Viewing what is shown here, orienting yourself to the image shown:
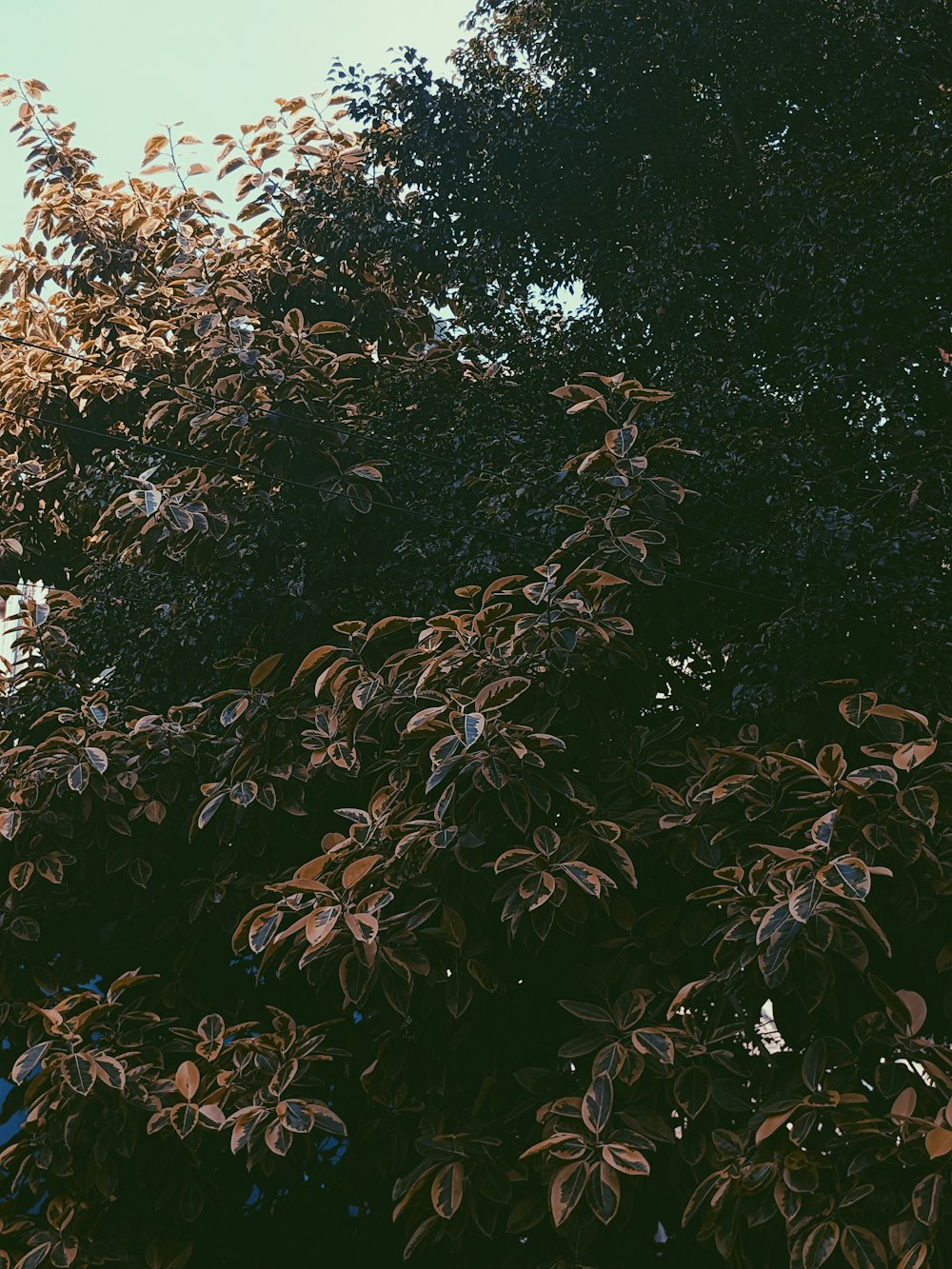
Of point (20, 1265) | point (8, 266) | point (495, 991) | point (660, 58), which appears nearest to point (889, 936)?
point (495, 991)

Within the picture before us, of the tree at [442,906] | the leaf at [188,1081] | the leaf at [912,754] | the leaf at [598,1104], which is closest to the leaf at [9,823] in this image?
the tree at [442,906]

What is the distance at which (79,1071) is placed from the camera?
372 centimetres

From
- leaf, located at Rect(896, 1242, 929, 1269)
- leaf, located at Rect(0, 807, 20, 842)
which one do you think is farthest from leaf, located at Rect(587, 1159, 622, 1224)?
leaf, located at Rect(0, 807, 20, 842)

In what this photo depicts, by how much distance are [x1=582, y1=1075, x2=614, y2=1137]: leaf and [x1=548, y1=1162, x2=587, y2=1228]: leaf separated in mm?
112

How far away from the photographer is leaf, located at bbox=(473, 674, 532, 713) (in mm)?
3807

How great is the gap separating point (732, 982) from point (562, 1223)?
2.82 feet

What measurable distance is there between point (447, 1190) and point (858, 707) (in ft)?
6.74

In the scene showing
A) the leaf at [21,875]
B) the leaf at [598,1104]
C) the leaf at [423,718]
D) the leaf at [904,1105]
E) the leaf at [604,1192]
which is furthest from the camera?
the leaf at [21,875]

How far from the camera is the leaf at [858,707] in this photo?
389 cm

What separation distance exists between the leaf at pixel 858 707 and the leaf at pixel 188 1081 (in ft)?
8.09

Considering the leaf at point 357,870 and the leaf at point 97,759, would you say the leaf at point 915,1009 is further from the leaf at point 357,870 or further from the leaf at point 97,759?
the leaf at point 97,759

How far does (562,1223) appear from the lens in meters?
3.35

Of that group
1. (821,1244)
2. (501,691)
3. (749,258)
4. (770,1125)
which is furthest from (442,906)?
(749,258)

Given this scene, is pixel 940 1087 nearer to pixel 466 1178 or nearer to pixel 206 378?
pixel 466 1178
